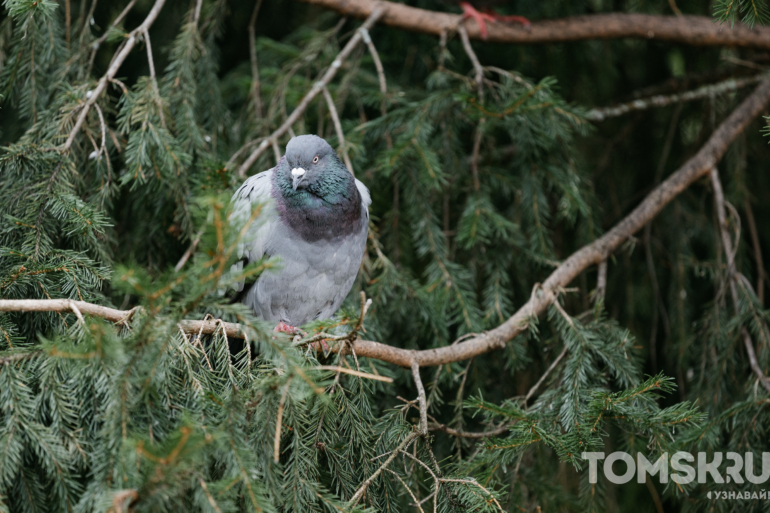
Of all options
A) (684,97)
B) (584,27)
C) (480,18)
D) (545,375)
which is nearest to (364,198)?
(545,375)

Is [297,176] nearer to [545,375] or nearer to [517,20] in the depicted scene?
[545,375]

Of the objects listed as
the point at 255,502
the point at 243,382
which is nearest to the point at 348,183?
the point at 243,382

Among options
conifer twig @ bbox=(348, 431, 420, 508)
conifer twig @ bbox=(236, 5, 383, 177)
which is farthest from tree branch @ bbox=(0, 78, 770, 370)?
conifer twig @ bbox=(236, 5, 383, 177)

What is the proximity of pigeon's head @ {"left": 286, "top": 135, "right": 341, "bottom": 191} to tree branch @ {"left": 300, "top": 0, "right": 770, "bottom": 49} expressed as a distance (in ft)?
3.78

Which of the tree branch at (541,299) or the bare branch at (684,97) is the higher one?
the bare branch at (684,97)

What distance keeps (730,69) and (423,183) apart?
249 cm

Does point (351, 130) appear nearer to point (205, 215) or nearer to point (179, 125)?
point (179, 125)

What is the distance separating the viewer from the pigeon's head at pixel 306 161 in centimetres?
258

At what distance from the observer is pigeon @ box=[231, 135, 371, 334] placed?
8.47ft

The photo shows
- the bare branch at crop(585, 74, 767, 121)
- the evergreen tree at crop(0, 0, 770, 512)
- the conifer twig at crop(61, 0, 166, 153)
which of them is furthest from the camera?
the bare branch at crop(585, 74, 767, 121)

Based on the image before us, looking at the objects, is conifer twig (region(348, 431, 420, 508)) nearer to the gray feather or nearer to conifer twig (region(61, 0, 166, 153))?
the gray feather

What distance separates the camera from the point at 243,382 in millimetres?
1760

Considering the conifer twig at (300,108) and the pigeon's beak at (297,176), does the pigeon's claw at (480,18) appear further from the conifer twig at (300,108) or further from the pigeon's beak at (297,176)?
the pigeon's beak at (297,176)

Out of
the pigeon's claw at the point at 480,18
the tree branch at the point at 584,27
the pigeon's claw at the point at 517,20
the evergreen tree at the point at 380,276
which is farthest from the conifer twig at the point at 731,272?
the pigeon's claw at the point at 480,18
